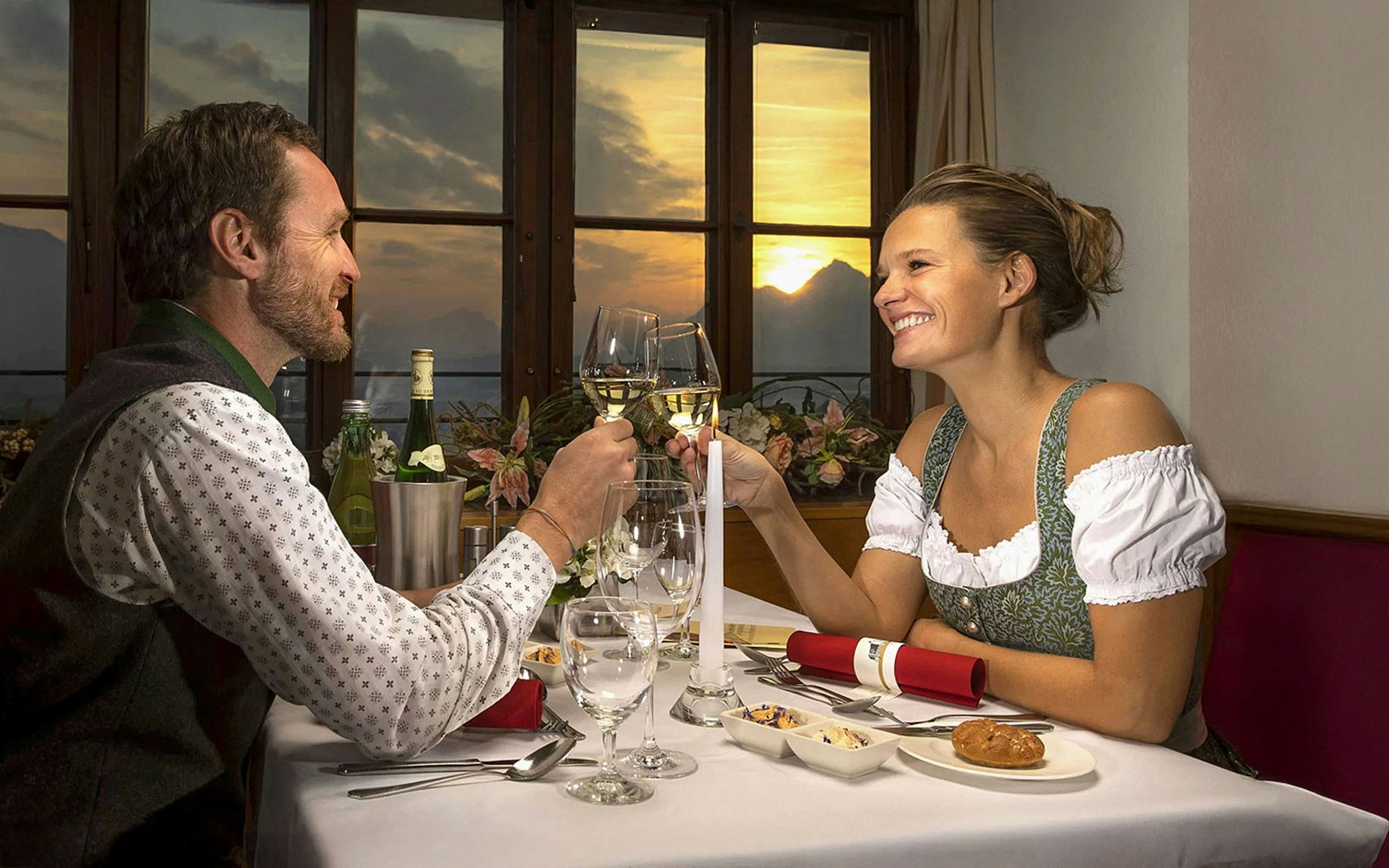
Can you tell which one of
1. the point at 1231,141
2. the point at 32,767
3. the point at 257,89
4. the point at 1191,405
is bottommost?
the point at 32,767

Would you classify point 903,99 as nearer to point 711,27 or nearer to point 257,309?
point 711,27

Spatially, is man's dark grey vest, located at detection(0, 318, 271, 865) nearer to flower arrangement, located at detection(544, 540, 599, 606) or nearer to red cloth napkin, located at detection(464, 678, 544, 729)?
red cloth napkin, located at detection(464, 678, 544, 729)

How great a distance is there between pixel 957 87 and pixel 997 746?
118 inches

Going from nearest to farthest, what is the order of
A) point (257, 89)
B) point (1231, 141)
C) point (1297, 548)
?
1. point (1297, 548)
2. point (1231, 141)
3. point (257, 89)

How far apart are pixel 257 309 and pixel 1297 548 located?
165cm

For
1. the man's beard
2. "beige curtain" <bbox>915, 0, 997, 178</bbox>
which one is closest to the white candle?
the man's beard

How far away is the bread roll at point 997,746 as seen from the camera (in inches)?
39.6

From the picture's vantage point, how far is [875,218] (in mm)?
3797

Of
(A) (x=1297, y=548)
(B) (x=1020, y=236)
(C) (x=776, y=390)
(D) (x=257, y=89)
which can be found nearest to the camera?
(B) (x=1020, y=236)

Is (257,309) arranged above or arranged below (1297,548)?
above

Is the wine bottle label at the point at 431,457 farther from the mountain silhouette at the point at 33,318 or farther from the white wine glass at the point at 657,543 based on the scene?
the mountain silhouette at the point at 33,318

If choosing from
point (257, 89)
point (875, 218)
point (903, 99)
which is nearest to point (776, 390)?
Answer: point (875, 218)

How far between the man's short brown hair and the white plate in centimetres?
95

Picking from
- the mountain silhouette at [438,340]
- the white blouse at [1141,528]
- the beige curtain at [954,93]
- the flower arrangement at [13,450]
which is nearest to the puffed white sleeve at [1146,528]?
the white blouse at [1141,528]
